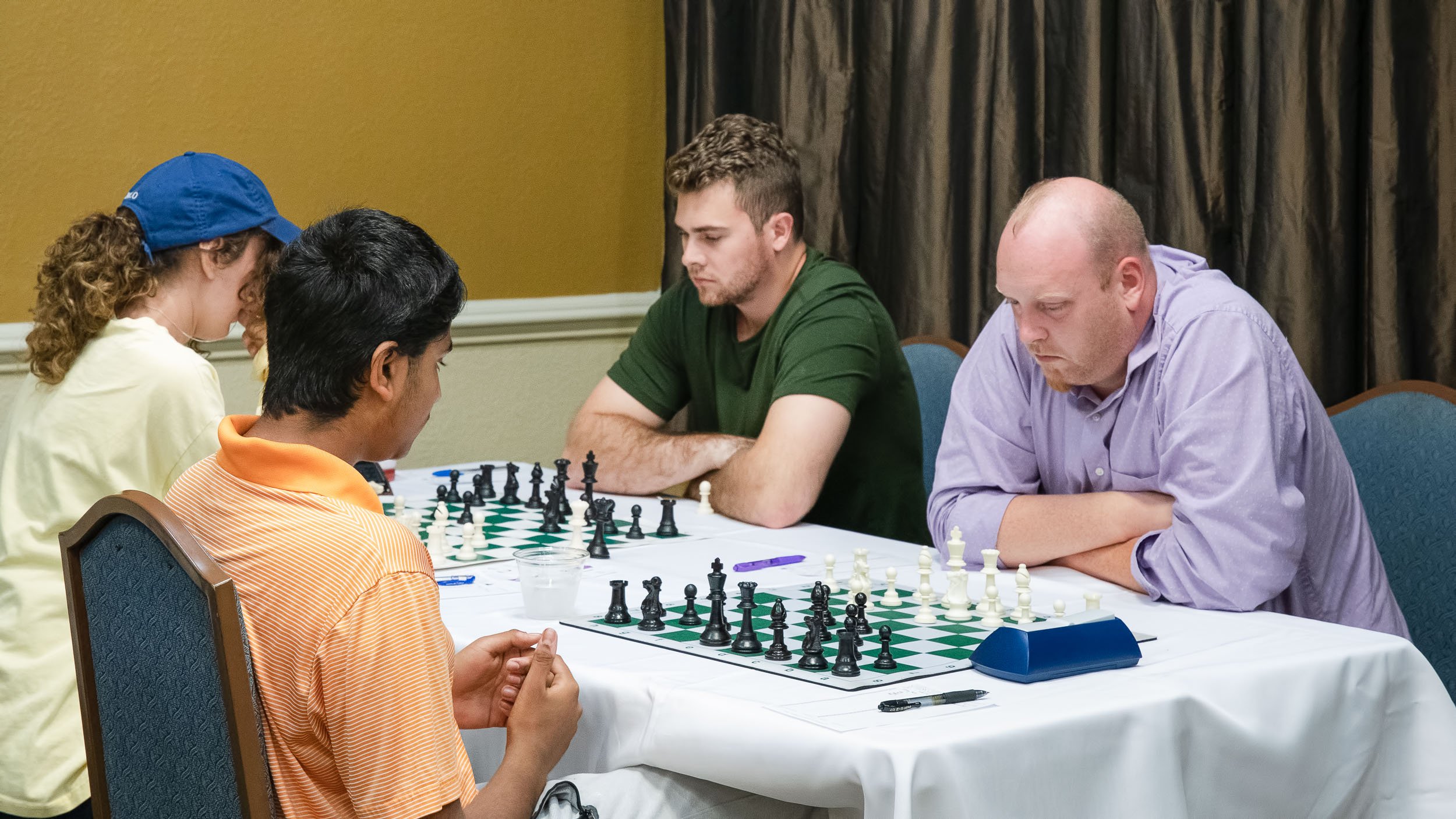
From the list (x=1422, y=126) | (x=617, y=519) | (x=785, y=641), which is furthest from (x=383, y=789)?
(x=1422, y=126)

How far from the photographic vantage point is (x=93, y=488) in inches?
88.4

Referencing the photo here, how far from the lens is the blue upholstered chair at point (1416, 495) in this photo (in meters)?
2.43

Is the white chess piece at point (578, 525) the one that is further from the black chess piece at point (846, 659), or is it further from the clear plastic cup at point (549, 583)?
the black chess piece at point (846, 659)

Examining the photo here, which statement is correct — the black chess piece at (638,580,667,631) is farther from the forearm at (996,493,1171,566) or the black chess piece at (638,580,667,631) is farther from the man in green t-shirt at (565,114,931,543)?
the man in green t-shirt at (565,114,931,543)

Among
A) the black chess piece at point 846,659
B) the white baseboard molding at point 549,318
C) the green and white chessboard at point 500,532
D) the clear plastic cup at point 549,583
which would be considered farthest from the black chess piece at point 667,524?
the white baseboard molding at point 549,318

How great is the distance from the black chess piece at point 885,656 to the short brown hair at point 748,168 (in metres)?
1.61

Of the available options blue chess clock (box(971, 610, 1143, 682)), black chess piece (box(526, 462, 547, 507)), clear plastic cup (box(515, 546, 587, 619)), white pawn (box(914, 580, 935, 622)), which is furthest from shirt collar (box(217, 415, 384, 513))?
black chess piece (box(526, 462, 547, 507))

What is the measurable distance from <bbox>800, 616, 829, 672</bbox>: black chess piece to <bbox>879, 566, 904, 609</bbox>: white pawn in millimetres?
329

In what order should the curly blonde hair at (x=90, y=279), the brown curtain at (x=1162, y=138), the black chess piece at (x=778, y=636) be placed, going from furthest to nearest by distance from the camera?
1. the brown curtain at (x=1162, y=138)
2. the curly blonde hair at (x=90, y=279)
3. the black chess piece at (x=778, y=636)

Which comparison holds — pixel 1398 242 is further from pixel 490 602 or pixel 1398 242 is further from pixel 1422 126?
pixel 490 602

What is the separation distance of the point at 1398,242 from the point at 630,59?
8.53ft

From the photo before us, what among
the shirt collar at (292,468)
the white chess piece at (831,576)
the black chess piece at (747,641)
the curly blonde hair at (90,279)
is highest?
the curly blonde hair at (90,279)

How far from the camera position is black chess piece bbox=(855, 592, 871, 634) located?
5.98ft

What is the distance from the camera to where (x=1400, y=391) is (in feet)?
8.39
